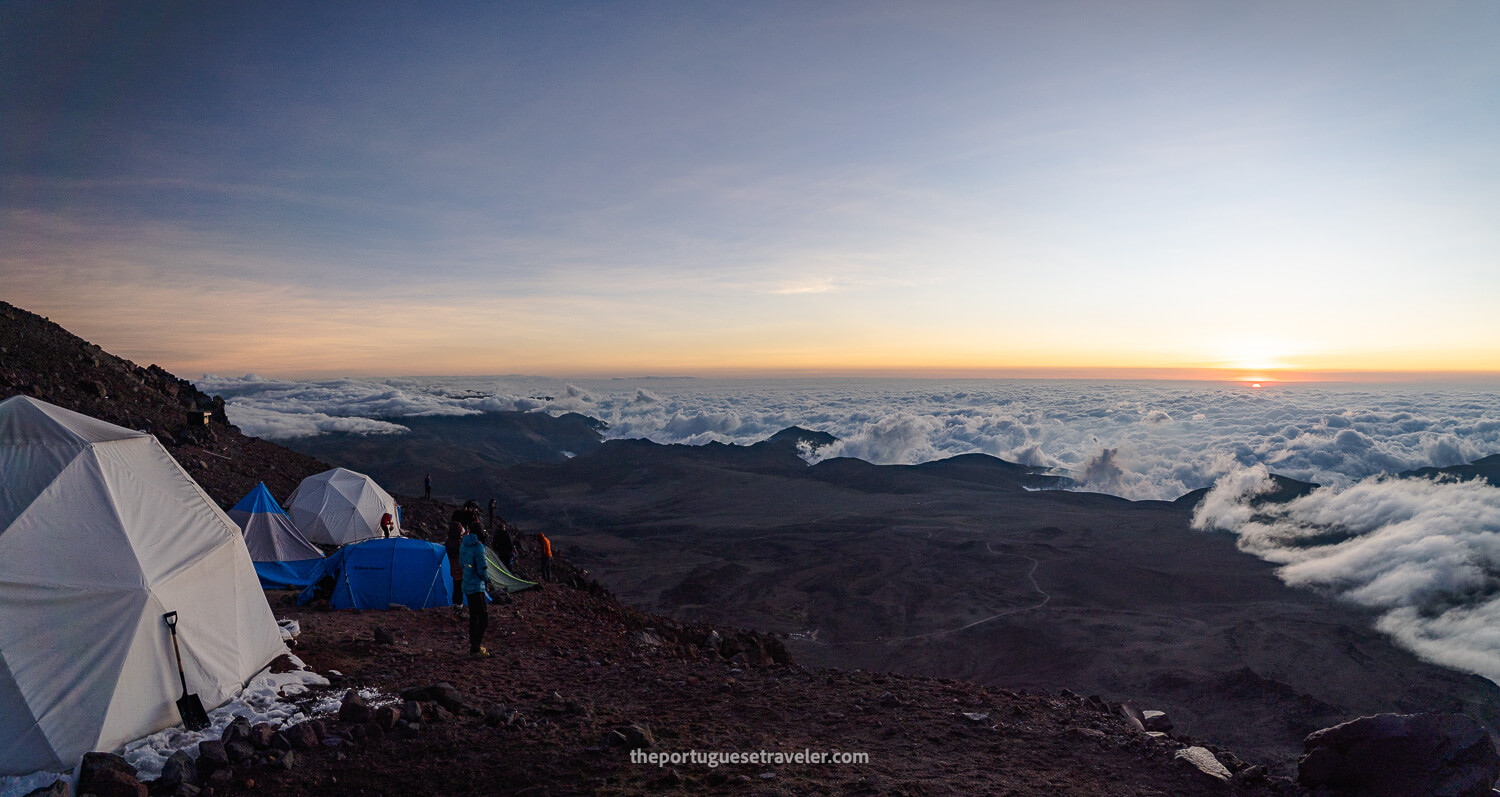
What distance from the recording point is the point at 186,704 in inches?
224

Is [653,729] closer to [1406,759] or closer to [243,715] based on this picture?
[243,715]

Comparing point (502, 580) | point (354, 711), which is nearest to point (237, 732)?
point (354, 711)

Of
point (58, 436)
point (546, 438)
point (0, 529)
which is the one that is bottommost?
point (546, 438)

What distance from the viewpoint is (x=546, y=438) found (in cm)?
14925

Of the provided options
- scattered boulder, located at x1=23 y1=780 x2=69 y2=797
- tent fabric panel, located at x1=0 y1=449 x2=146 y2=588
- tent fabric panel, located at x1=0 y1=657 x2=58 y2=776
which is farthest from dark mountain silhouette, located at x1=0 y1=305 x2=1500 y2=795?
tent fabric panel, located at x1=0 y1=449 x2=146 y2=588

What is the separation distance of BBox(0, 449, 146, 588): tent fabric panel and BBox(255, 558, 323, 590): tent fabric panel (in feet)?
29.9

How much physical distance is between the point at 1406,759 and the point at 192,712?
10.2 metres

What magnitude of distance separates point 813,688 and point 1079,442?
11145 centimetres

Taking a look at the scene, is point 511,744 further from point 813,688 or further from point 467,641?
point 467,641

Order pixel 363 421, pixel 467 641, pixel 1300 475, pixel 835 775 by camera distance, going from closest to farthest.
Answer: pixel 835 775, pixel 467 641, pixel 1300 475, pixel 363 421

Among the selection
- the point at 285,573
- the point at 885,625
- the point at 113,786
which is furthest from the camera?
the point at 885,625

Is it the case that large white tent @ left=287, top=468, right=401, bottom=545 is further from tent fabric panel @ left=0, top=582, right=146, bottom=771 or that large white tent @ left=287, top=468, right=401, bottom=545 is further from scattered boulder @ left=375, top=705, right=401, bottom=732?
scattered boulder @ left=375, top=705, right=401, bottom=732

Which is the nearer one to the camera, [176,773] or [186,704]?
[176,773]

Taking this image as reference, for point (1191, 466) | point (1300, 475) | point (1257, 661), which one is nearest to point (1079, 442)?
point (1191, 466)
